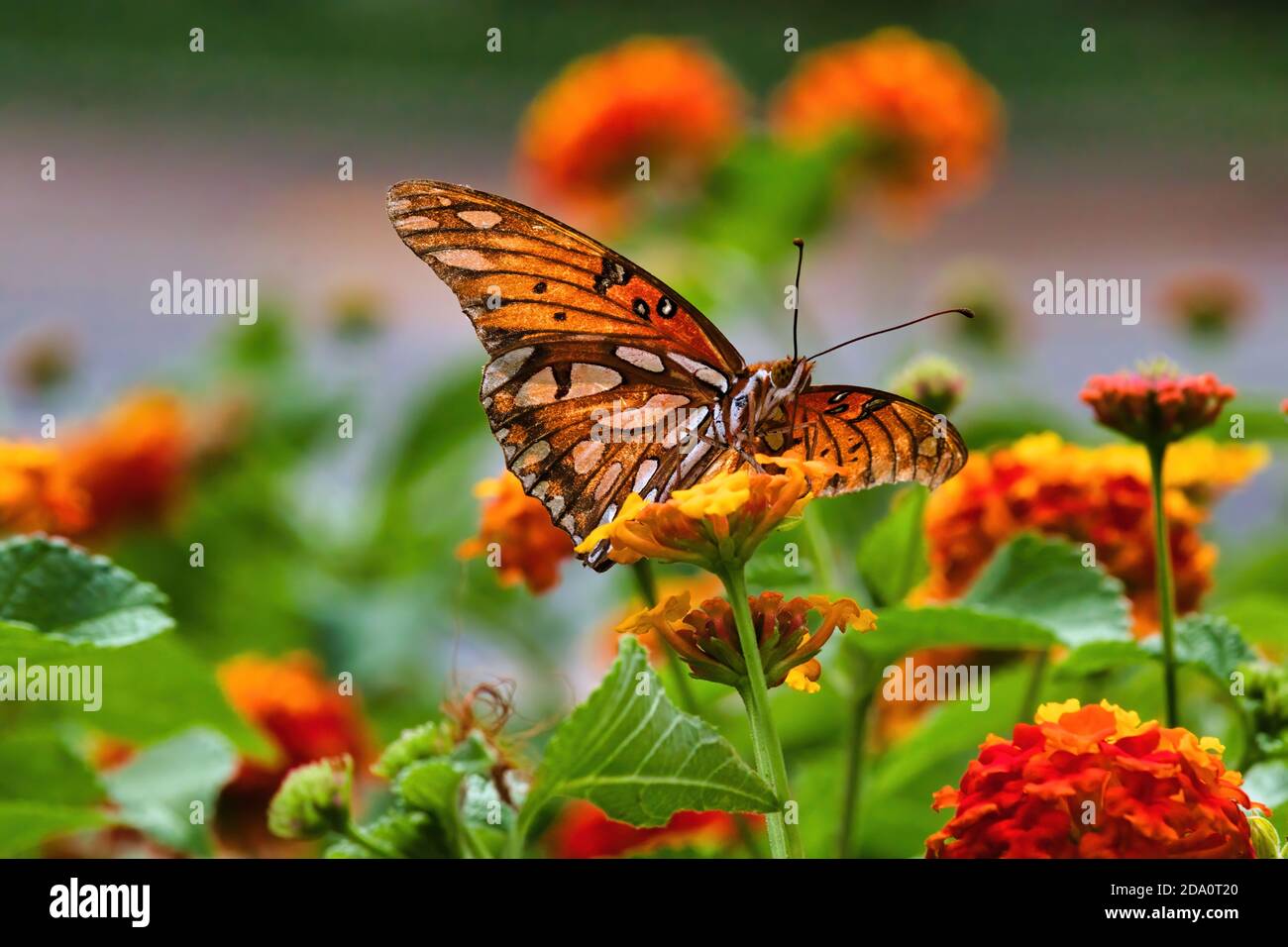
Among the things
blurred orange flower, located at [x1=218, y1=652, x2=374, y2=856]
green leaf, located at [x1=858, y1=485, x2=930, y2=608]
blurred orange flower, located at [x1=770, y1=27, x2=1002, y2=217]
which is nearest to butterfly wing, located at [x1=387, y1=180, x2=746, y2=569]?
green leaf, located at [x1=858, y1=485, x2=930, y2=608]

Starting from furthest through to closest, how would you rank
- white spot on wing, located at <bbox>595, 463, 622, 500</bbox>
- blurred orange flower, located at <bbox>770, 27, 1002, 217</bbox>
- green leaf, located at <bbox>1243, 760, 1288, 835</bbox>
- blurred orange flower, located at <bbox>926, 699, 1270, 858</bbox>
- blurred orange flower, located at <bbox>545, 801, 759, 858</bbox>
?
blurred orange flower, located at <bbox>770, 27, 1002, 217</bbox>
blurred orange flower, located at <bbox>545, 801, 759, 858</bbox>
white spot on wing, located at <bbox>595, 463, 622, 500</bbox>
green leaf, located at <bbox>1243, 760, 1288, 835</bbox>
blurred orange flower, located at <bbox>926, 699, 1270, 858</bbox>

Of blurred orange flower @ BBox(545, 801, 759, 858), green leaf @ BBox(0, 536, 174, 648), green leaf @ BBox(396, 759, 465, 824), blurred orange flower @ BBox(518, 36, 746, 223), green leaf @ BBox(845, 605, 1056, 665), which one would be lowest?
blurred orange flower @ BBox(545, 801, 759, 858)

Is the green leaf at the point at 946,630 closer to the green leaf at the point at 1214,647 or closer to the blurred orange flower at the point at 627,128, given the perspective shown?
the green leaf at the point at 1214,647

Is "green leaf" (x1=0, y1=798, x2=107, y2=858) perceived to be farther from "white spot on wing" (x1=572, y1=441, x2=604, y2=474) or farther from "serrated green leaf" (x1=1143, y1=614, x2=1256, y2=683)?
"serrated green leaf" (x1=1143, y1=614, x2=1256, y2=683)

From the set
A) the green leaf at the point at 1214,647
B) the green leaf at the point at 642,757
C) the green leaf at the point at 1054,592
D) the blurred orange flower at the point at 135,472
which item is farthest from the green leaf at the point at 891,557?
the blurred orange flower at the point at 135,472

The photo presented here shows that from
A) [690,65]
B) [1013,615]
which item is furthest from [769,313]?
[1013,615]

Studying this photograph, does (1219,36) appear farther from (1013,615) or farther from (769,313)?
(1013,615)

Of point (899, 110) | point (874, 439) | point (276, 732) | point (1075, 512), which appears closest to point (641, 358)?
point (874, 439)
